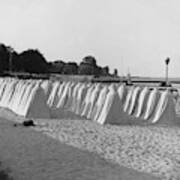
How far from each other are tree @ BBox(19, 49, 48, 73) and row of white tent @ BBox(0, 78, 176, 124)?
133 feet

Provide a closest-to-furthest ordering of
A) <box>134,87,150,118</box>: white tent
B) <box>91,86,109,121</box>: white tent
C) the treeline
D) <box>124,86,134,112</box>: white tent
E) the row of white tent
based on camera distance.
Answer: the row of white tent → <box>91,86,109,121</box>: white tent → <box>134,87,150,118</box>: white tent → <box>124,86,134,112</box>: white tent → the treeline

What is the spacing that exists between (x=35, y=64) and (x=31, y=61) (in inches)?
31.5

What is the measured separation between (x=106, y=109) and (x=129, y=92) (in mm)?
2423

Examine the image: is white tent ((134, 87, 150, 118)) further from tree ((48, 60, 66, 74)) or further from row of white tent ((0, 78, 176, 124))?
tree ((48, 60, 66, 74))

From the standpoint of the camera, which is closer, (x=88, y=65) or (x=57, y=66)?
(x=88, y=65)

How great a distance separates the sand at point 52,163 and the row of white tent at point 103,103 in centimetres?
400

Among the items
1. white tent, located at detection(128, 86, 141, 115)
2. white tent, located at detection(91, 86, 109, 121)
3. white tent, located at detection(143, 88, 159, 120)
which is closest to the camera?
white tent, located at detection(91, 86, 109, 121)

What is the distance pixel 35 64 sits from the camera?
55.8 m

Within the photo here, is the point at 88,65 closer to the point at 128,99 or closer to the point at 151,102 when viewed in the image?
the point at 128,99

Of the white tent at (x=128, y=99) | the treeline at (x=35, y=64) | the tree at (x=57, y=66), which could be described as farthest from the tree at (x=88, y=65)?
the white tent at (x=128, y=99)

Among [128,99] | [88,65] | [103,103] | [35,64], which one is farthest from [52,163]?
[88,65]

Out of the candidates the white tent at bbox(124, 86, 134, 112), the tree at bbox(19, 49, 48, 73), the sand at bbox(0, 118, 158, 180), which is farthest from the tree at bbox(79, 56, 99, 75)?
the sand at bbox(0, 118, 158, 180)

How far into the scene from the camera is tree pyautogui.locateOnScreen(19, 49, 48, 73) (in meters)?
55.8

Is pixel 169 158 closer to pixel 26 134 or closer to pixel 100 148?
Result: pixel 100 148
